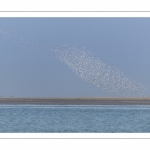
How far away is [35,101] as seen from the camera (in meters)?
52.0

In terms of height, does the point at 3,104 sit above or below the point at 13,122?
above

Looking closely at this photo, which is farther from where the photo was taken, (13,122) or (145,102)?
(145,102)

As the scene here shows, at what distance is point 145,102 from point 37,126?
70.3 feet

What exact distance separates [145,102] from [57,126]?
21.7 meters
